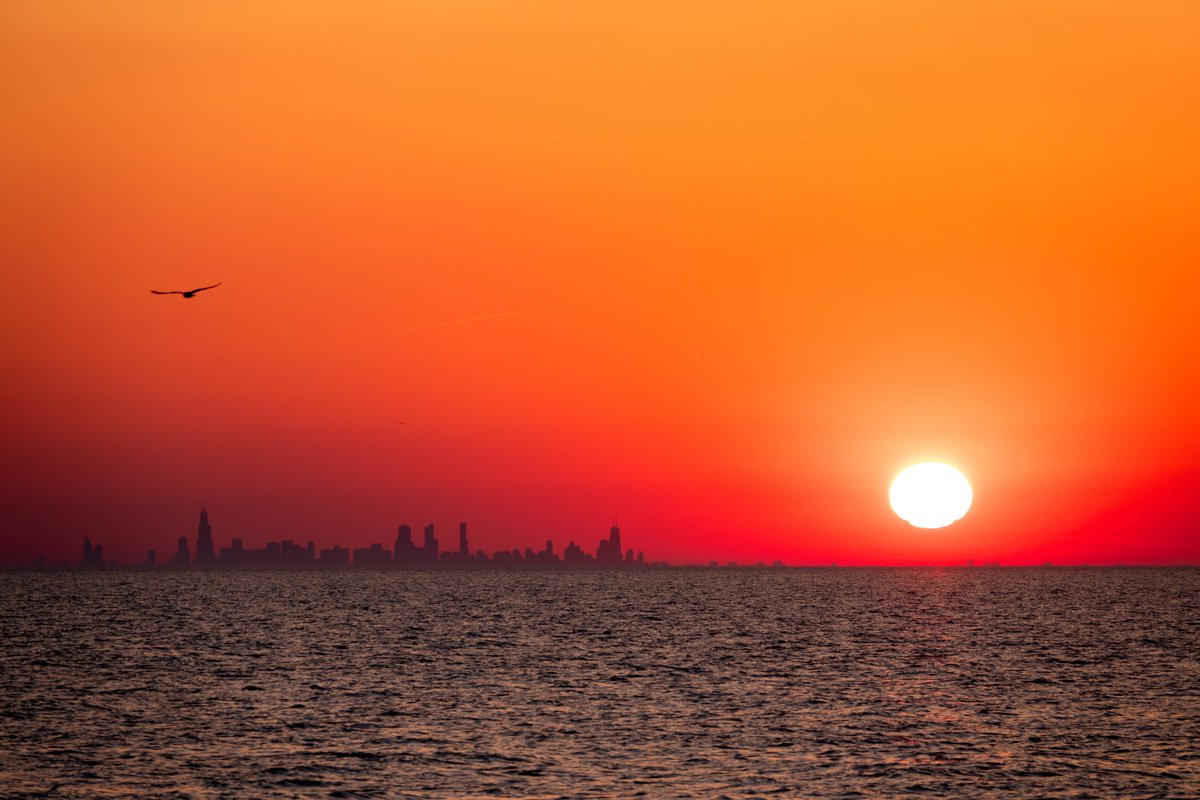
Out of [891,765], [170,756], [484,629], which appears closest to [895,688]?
[891,765]

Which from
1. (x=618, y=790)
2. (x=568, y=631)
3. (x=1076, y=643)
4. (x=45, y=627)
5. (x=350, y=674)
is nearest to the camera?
(x=618, y=790)

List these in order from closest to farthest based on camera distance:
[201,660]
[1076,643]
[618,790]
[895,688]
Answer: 1. [618,790]
2. [895,688]
3. [201,660]
4. [1076,643]

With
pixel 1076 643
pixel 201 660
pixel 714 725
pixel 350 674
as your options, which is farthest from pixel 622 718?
pixel 1076 643

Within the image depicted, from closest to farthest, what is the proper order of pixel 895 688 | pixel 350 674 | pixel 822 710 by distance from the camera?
pixel 822 710, pixel 895 688, pixel 350 674

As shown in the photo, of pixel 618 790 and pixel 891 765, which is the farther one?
pixel 891 765

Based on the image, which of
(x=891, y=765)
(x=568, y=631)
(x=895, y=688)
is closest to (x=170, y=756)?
(x=891, y=765)

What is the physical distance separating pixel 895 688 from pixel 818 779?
1333 inches

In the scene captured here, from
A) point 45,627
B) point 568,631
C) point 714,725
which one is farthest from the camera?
point 45,627

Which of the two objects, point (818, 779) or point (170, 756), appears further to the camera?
point (170, 756)

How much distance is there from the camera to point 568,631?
14462cm

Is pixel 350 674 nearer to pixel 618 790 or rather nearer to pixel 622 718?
pixel 622 718

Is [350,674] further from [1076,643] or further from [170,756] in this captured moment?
[1076,643]

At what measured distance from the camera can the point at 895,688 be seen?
84875mm

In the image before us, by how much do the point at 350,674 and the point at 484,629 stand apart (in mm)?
57647
